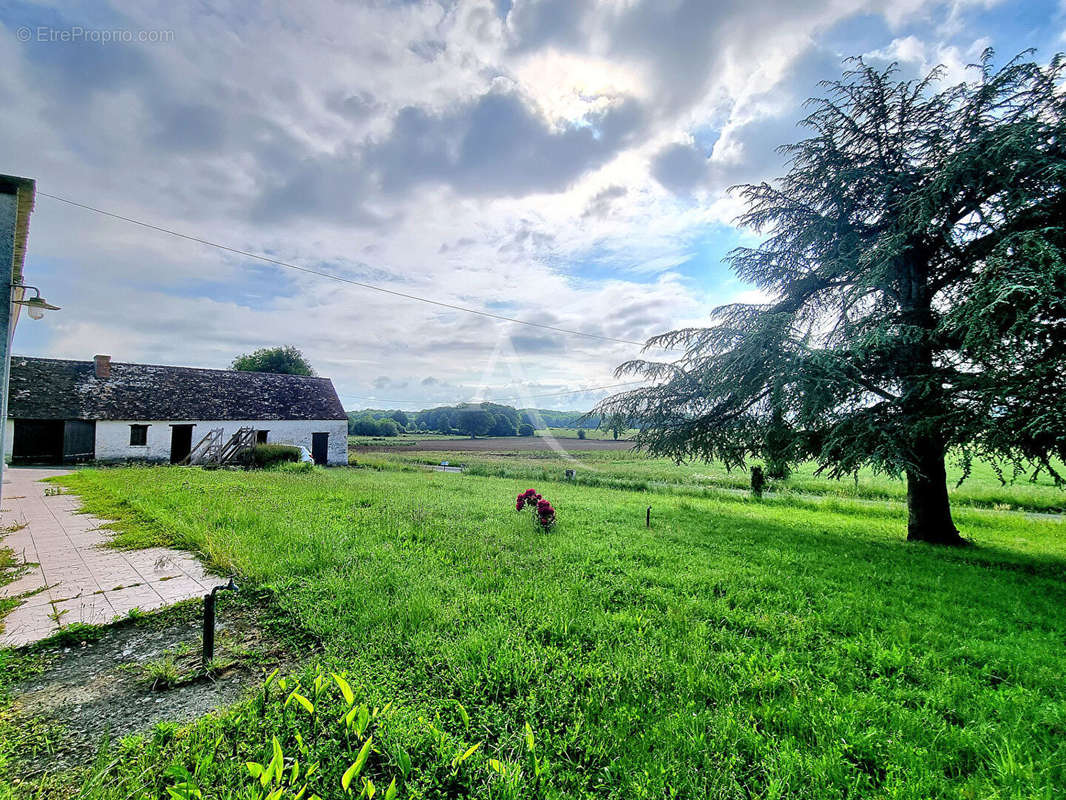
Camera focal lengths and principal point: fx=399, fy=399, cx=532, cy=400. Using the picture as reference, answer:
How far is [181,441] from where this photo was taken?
23688 mm

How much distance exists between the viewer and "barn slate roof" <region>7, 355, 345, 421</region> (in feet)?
69.8

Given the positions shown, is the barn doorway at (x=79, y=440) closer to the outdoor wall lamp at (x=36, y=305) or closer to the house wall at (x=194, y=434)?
the house wall at (x=194, y=434)

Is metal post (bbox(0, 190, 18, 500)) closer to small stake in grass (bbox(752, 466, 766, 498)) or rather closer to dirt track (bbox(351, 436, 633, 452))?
small stake in grass (bbox(752, 466, 766, 498))

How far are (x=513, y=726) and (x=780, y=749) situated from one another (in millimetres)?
1736

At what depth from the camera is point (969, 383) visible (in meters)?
7.08

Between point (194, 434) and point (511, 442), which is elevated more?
point (194, 434)

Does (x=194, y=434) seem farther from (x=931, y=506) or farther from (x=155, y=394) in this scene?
(x=931, y=506)

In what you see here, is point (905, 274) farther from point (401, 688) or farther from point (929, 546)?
point (401, 688)

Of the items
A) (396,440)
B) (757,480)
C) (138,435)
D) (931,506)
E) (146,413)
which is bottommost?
(396,440)

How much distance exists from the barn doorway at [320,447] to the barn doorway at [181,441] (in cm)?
665

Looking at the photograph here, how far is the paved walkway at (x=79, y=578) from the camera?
415 cm

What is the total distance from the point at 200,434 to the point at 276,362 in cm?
2710

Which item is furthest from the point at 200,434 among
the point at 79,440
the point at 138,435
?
the point at 79,440

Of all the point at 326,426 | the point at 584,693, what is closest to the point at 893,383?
the point at 584,693
